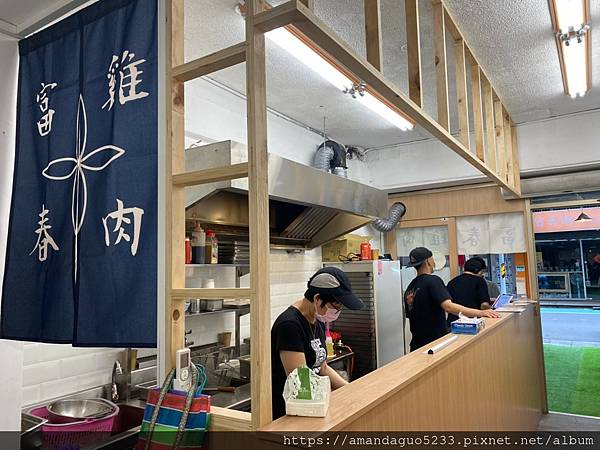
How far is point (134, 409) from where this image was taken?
2523mm

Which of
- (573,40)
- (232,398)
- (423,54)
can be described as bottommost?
(232,398)

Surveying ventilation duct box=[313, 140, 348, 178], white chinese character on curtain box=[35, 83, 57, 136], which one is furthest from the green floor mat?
white chinese character on curtain box=[35, 83, 57, 136]

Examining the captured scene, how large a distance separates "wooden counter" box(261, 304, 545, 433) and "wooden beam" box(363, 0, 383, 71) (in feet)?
4.36

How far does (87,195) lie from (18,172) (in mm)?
591

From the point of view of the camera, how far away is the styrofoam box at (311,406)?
126 centimetres

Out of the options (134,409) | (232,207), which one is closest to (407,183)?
(232,207)

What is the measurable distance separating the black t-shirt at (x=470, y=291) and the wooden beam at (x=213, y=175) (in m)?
3.69

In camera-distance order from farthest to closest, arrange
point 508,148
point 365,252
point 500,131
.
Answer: point 365,252 → point 508,148 → point 500,131

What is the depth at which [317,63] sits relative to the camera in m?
2.91

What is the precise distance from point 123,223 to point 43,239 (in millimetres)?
546

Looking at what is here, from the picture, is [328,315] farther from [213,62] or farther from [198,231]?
[213,62]

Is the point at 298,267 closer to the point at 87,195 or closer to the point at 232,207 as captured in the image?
the point at 232,207

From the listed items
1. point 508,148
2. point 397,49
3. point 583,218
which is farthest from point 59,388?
point 583,218

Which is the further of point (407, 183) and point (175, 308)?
point (407, 183)
